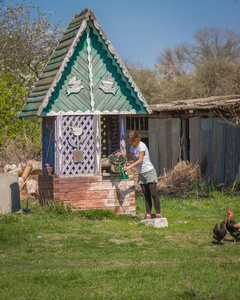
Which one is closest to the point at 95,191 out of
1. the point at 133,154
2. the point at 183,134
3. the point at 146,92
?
the point at 133,154

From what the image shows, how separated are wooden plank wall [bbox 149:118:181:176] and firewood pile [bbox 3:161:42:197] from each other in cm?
518

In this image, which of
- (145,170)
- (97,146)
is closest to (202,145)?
(97,146)

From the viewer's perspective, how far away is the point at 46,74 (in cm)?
1199

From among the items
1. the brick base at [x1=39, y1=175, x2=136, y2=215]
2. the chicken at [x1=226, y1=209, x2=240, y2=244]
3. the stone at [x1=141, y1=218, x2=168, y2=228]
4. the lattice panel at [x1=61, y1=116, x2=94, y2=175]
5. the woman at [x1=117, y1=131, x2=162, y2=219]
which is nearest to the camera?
the chicken at [x1=226, y1=209, x2=240, y2=244]

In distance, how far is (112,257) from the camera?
7.57 m

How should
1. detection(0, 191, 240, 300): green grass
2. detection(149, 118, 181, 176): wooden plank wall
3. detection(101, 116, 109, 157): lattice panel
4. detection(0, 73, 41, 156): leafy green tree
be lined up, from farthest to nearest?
detection(0, 73, 41, 156): leafy green tree → detection(149, 118, 181, 176): wooden plank wall → detection(101, 116, 109, 157): lattice panel → detection(0, 191, 240, 300): green grass

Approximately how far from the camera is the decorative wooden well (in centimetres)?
1124

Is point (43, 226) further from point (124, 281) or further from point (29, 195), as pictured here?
point (29, 195)

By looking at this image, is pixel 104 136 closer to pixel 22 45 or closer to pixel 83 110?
pixel 83 110

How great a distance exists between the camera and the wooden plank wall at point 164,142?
1937cm

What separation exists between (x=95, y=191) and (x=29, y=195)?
5121 mm

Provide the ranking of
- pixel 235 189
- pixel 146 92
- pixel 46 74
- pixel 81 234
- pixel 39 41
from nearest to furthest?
pixel 81 234, pixel 46 74, pixel 235 189, pixel 39 41, pixel 146 92

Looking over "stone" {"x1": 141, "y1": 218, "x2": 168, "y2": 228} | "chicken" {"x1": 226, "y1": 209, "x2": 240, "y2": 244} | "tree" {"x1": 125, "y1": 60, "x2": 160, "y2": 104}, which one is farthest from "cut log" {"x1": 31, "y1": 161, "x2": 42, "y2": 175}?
"tree" {"x1": 125, "y1": 60, "x2": 160, "y2": 104}

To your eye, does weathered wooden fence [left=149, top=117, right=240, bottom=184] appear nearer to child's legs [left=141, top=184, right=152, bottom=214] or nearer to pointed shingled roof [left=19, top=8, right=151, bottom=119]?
pointed shingled roof [left=19, top=8, right=151, bottom=119]
